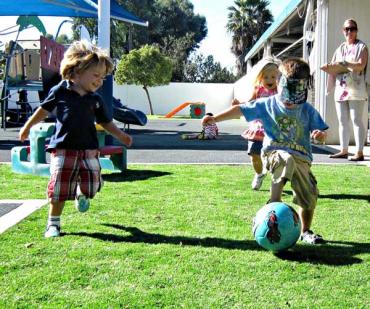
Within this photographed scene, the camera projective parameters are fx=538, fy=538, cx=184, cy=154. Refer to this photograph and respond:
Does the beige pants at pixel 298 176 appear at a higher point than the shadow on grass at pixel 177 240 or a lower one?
higher

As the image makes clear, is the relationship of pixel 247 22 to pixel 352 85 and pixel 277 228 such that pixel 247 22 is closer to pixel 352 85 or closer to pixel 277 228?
pixel 352 85

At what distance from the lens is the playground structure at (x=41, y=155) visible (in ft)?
21.9

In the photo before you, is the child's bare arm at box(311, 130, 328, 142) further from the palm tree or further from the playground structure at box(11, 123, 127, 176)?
the palm tree

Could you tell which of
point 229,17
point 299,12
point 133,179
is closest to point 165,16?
point 229,17

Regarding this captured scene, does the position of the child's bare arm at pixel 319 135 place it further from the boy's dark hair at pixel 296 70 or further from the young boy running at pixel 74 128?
the young boy running at pixel 74 128

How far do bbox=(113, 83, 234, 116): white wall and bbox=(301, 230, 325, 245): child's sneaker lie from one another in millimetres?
36186

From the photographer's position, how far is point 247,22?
50188 millimetres

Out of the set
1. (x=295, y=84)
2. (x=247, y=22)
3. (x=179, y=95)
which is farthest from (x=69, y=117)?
(x=247, y=22)

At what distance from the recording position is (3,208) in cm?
492

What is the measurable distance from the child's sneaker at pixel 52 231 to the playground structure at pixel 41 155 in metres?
2.69

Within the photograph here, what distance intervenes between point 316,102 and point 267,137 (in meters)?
8.14

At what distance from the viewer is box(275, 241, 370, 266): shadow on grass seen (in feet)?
11.1

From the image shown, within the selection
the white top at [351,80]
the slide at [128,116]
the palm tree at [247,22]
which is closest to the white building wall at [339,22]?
the white top at [351,80]

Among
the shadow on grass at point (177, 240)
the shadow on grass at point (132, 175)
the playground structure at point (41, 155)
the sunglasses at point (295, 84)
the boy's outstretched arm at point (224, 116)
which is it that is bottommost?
the shadow on grass at point (132, 175)
